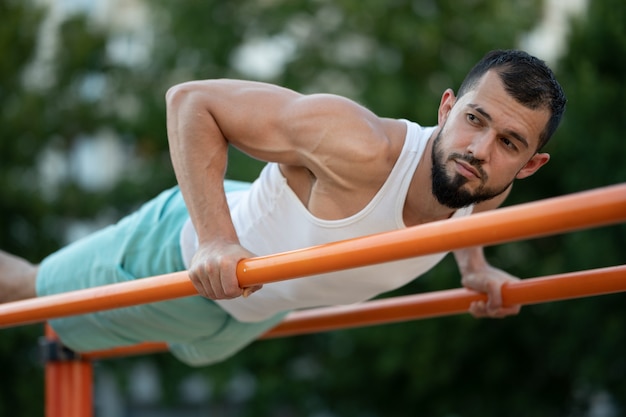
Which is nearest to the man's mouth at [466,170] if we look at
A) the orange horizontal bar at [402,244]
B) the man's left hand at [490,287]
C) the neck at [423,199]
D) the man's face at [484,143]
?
the man's face at [484,143]

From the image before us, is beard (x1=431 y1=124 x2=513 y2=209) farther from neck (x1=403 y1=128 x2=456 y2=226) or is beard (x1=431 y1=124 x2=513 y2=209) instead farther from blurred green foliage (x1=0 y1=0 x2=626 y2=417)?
blurred green foliage (x1=0 y1=0 x2=626 y2=417)

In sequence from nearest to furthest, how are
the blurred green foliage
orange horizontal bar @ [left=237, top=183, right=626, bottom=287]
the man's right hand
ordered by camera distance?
orange horizontal bar @ [left=237, top=183, right=626, bottom=287]
the man's right hand
the blurred green foliage

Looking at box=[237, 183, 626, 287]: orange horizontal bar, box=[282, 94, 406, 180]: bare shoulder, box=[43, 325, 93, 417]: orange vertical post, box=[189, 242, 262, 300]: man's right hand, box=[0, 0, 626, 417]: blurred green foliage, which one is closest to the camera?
box=[237, 183, 626, 287]: orange horizontal bar

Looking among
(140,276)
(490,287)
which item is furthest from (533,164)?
(140,276)

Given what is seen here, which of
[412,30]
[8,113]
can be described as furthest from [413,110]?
[8,113]

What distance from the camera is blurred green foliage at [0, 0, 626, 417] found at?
6.05 m

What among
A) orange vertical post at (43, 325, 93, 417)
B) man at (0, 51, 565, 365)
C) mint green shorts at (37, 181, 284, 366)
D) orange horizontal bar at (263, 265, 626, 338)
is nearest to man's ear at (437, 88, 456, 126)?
man at (0, 51, 565, 365)

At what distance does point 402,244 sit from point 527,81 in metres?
0.52

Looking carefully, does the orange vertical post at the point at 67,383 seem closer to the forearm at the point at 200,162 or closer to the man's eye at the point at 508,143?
the forearm at the point at 200,162

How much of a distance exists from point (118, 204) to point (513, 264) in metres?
3.19

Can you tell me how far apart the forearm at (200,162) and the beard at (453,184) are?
0.46 metres

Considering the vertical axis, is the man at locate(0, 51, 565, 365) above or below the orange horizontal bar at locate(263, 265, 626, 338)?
above

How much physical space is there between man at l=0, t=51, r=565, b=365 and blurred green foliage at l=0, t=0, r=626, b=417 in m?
3.87

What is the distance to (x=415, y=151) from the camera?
6.92 ft
